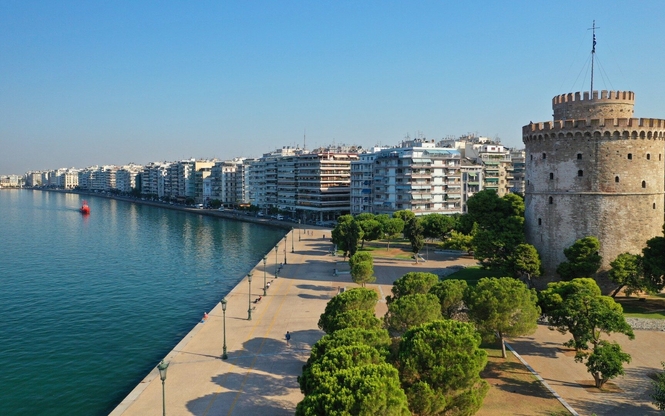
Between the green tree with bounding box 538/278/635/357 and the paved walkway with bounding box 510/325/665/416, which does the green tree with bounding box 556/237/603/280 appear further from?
the green tree with bounding box 538/278/635/357

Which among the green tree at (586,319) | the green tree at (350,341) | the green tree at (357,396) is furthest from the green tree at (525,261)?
the green tree at (357,396)

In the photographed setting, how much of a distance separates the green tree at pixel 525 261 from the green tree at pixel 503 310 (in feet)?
43.3

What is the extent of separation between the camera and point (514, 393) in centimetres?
2438

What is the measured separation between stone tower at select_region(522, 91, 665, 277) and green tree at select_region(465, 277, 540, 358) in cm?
1618

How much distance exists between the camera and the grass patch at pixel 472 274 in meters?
48.1

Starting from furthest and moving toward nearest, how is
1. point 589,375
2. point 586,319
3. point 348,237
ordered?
1. point 348,237
2. point 586,319
3. point 589,375

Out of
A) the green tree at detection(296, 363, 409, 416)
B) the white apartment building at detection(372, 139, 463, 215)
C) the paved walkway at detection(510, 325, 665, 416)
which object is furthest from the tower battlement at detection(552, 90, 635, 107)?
the white apartment building at detection(372, 139, 463, 215)

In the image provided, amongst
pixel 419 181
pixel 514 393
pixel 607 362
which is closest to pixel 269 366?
pixel 514 393

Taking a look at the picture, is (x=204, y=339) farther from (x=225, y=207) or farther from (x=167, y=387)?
(x=225, y=207)

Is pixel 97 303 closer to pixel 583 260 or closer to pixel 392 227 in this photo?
pixel 392 227

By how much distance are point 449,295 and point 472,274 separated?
20238 millimetres

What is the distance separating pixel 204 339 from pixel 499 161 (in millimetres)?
88177

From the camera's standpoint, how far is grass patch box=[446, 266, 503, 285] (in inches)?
1895

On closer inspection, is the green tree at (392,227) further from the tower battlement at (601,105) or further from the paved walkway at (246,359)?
the tower battlement at (601,105)
